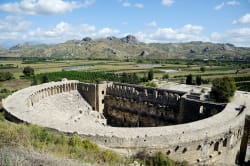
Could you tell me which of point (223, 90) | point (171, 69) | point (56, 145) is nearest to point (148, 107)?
point (223, 90)

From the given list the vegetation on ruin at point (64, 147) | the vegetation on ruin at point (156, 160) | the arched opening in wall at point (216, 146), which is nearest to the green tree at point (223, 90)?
the arched opening in wall at point (216, 146)

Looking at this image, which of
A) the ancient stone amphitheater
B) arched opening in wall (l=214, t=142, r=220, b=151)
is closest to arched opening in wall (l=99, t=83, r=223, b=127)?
the ancient stone amphitheater

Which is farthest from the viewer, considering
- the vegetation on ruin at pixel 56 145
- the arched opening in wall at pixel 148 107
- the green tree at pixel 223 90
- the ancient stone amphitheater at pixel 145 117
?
the green tree at pixel 223 90

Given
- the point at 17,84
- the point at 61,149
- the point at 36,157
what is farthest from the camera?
the point at 17,84

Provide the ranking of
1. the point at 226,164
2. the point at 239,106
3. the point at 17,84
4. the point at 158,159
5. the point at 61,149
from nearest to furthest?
1. the point at 61,149
2. the point at 158,159
3. the point at 226,164
4. the point at 239,106
5. the point at 17,84

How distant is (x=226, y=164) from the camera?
73.3 feet

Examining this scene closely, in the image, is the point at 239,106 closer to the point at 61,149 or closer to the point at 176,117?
the point at 176,117

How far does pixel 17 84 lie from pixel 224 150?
66090 millimetres

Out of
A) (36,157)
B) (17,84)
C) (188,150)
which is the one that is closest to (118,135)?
(188,150)

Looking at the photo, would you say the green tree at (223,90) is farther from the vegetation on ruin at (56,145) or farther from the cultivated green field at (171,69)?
the cultivated green field at (171,69)

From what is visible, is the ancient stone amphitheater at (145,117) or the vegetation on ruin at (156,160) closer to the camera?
the vegetation on ruin at (156,160)

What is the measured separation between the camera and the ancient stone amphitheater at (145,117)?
19.3 m

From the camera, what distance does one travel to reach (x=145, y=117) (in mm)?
36000

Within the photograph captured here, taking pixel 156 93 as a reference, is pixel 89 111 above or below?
below
